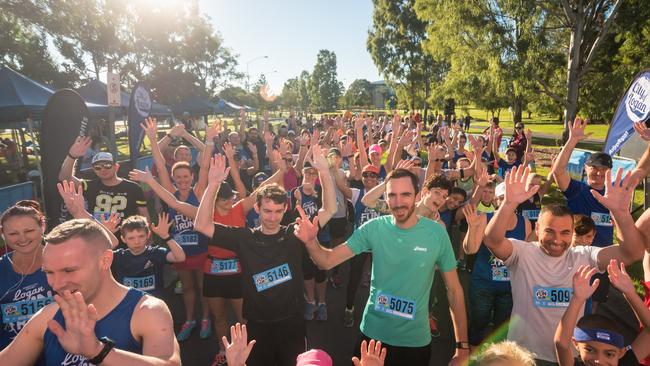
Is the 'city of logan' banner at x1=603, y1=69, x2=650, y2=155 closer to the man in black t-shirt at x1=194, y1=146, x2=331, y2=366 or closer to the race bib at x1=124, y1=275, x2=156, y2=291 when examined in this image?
the man in black t-shirt at x1=194, y1=146, x2=331, y2=366

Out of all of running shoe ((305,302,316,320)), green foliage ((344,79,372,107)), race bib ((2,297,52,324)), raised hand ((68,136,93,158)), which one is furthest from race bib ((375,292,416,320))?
green foliage ((344,79,372,107))

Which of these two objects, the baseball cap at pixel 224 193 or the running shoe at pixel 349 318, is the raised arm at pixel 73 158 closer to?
the baseball cap at pixel 224 193

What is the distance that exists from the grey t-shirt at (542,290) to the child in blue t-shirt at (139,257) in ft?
10.5

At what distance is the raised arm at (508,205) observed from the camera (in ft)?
8.86

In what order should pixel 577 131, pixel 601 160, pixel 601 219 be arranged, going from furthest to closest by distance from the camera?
pixel 601 219 → pixel 601 160 → pixel 577 131

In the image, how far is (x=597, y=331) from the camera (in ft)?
7.83

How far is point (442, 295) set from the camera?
572 cm

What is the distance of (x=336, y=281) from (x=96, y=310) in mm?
4636

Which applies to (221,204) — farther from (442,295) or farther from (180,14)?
(180,14)

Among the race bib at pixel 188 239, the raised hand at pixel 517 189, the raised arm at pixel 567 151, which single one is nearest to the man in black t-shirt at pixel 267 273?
the race bib at pixel 188 239

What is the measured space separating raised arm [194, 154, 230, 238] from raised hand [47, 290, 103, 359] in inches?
56.6

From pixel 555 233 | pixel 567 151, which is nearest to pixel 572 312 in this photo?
pixel 555 233

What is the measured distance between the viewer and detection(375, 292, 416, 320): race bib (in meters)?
2.92

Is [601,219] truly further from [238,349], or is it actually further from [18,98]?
[18,98]
